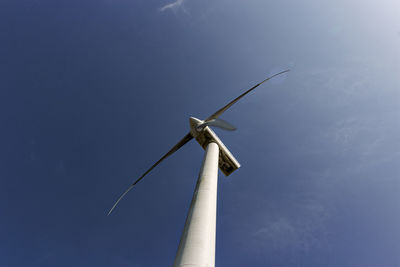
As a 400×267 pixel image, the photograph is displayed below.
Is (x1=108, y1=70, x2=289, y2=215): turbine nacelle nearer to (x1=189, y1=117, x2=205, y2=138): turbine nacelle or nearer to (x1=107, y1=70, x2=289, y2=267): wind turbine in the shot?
(x1=189, y1=117, x2=205, y2=138): turbine nacelle

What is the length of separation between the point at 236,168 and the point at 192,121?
798 centimetres

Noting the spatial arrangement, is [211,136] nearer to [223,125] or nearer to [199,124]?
[199,124]

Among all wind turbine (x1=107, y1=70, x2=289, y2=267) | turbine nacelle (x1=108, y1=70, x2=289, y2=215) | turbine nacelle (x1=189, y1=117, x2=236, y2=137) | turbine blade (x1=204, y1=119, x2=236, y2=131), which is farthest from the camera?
turbine nacelle (x1=108, y1=70, x2=289, y2=215)

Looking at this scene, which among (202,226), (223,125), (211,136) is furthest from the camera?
(211,136)

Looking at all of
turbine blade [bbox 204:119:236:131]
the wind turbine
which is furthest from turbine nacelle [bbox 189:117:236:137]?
the wind turbine

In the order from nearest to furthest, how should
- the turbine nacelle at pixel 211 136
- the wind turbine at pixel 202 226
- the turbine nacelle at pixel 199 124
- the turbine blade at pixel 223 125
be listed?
the wind turbine at pixel 202 226
the turbine blade at pixel 223 125
the turbine nacelle at pixel 199 124
the turbine nacelle at pixel 211 136

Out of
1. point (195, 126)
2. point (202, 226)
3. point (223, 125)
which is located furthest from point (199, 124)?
point (202, 226)

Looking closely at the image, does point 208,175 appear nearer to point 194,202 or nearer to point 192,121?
point 194,202

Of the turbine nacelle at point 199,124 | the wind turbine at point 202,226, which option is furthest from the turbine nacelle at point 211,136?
the wind turbine at point 202,226

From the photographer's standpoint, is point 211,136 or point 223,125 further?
point 211,136

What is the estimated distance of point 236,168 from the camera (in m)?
27.5

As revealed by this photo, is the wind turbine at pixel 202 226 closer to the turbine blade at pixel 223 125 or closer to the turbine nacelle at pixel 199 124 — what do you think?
the turbine blade at pixel 223 125

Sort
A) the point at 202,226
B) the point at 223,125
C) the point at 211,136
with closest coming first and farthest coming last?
the point at 202,226 < the point at 223,125 < the point at 211,136

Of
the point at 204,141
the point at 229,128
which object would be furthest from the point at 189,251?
the point at 204,141
